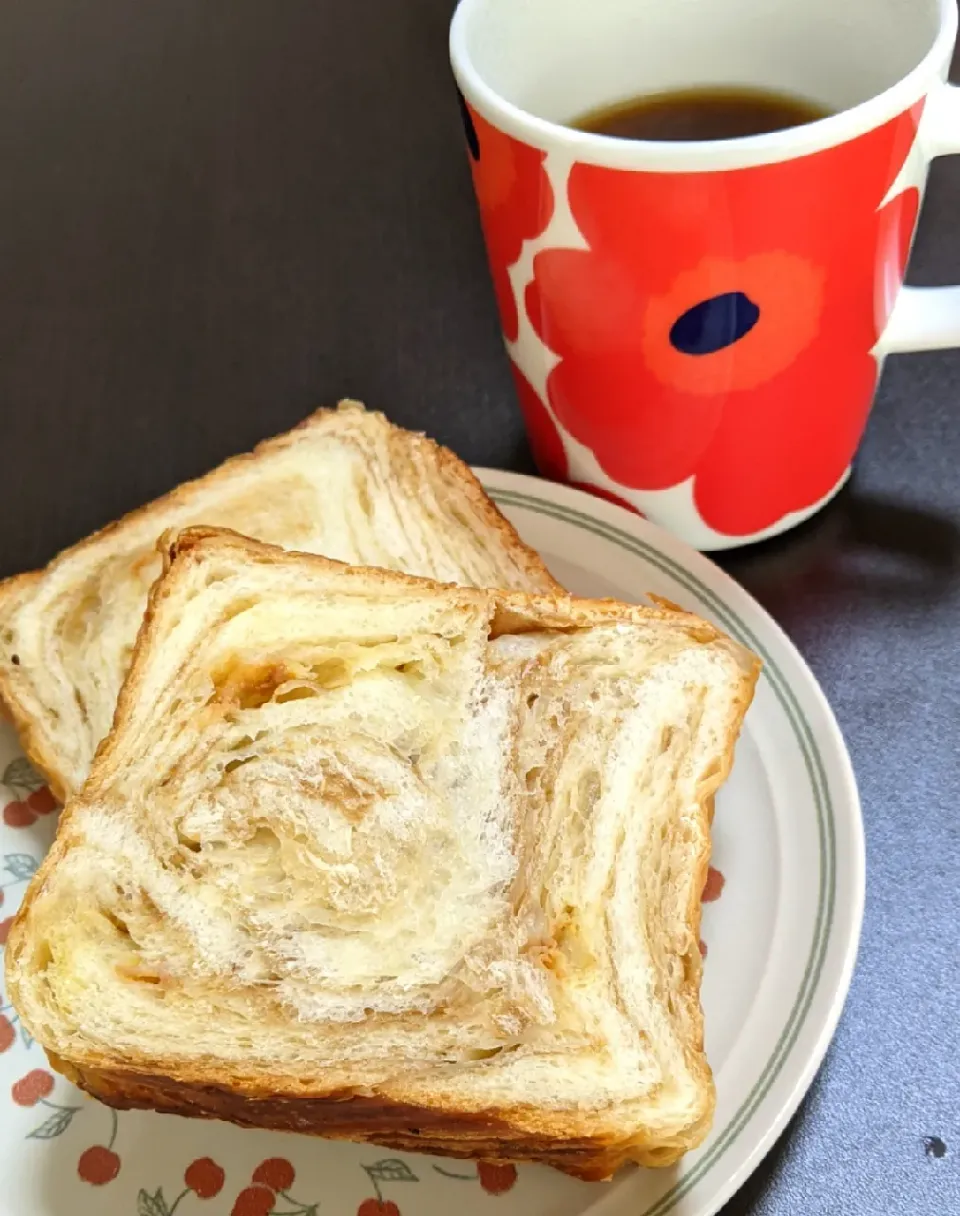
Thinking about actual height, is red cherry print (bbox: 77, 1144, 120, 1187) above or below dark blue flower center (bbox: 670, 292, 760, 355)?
below

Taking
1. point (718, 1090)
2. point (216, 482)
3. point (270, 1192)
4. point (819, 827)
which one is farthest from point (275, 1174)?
point (216, 482)

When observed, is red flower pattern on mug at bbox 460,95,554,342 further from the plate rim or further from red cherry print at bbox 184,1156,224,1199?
red cherry print at bbox 184,1156,224,1199

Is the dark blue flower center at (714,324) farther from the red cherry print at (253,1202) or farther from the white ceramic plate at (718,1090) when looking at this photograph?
the red cherry print at (253,1202)

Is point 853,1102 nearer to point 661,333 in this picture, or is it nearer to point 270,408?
point 661,333

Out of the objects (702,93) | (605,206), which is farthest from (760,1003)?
(702,93)

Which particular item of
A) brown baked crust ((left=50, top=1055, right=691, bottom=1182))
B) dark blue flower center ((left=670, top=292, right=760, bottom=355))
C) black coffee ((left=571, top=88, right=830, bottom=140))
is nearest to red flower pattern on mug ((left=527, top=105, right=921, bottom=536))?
dark blue flower center ((left=670, top=292, right=760, bottom=355))

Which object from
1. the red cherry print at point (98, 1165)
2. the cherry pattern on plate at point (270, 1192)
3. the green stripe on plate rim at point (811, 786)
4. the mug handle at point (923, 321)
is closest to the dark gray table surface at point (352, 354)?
the green stripe on plate rim at point (811, 786)
